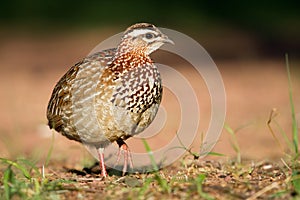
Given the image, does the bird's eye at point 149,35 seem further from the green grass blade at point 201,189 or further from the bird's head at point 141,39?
the green grass blade at point 201,189

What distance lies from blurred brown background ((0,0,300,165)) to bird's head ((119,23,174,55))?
1326mm

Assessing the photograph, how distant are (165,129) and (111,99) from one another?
381 centimetres

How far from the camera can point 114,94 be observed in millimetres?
5691

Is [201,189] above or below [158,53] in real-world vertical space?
below

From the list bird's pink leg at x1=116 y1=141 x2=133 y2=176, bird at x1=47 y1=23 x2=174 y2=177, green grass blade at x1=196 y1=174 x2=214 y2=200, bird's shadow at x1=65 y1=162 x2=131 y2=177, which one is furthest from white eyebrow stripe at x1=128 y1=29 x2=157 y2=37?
green grass blade at x1=196 y1=174 x2=214 y2=200

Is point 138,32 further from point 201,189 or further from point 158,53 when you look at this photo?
point 158,53

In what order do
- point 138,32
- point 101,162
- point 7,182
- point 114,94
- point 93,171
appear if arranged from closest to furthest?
point 7,182, point 114,94, point 138,32, point 101,162, point 93,171

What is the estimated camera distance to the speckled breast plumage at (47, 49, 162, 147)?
568 centimetres

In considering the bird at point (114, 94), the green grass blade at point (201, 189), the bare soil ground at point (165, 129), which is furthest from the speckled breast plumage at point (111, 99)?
the green grass blade at point (201, 189)

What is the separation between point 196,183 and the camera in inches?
188

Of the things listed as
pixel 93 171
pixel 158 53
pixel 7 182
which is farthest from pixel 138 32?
pixel 158 53

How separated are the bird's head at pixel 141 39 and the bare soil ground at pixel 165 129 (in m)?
1.03

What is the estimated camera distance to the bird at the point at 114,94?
18.7ft

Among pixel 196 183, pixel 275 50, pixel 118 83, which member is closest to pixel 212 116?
pixel 118 83
